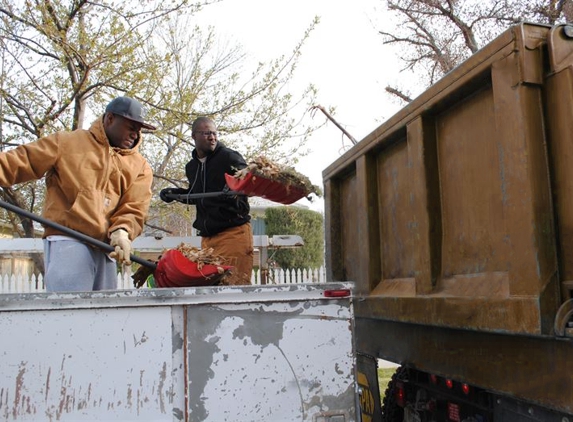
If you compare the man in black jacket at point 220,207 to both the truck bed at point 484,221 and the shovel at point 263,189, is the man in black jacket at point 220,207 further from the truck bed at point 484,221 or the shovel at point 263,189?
the truck bed at point 484,221

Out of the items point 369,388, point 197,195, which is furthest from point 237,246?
point 369,388

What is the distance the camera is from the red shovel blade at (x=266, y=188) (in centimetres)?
421

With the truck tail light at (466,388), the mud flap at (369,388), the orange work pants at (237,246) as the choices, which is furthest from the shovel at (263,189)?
the truck tail light at (466,388)

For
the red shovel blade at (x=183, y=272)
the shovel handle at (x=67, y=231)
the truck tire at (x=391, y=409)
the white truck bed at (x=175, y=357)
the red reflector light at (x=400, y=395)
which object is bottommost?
the truck tire at (x=391, y=409)

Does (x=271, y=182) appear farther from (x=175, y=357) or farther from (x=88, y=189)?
(x=175, y=357)

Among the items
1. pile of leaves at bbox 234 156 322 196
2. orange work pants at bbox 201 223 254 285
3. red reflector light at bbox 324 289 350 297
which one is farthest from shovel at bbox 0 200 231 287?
orange work pants at bbox 201 223 254 285

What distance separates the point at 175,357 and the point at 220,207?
8.94ft

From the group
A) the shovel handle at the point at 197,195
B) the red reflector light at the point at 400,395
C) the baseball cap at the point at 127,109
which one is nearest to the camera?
the baseball cap at the point at 127,109

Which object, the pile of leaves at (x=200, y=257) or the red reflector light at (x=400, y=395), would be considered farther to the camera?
the red reflector light at (x=400, y=395)

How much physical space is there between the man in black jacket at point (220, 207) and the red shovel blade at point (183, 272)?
1533 millimetres

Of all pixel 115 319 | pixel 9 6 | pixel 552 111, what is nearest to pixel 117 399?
pixel 115 319

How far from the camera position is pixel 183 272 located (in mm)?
3070

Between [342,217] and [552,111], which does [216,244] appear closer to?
[342,217]

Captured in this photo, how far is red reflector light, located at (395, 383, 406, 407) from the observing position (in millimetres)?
3676
